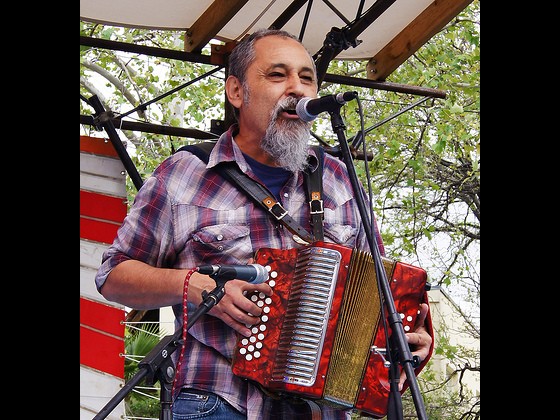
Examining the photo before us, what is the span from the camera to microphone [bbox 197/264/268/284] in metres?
2.27

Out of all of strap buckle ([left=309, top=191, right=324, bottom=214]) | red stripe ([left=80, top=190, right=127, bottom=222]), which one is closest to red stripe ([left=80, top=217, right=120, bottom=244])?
red stripe ([left=80, top=190, right=127, bottom=222])

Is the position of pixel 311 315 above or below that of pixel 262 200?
below

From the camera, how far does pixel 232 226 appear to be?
113 inches

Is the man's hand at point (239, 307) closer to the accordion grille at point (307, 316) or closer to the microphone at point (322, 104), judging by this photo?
the accordion grille at point (307, 316)

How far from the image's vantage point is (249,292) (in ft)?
8.64

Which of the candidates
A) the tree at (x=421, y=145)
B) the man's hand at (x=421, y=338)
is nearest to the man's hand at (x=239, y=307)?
the man's hand at (x=421, y=338)

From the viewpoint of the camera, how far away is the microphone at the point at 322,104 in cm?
239

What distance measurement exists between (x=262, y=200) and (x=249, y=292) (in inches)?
16.0

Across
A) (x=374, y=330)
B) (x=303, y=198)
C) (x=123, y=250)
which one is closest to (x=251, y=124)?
(x=303, y=198)

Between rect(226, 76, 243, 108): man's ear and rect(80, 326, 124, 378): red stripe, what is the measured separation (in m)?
2.11

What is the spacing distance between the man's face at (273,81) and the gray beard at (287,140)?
2 cm

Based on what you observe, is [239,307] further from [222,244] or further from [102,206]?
[102,206]
